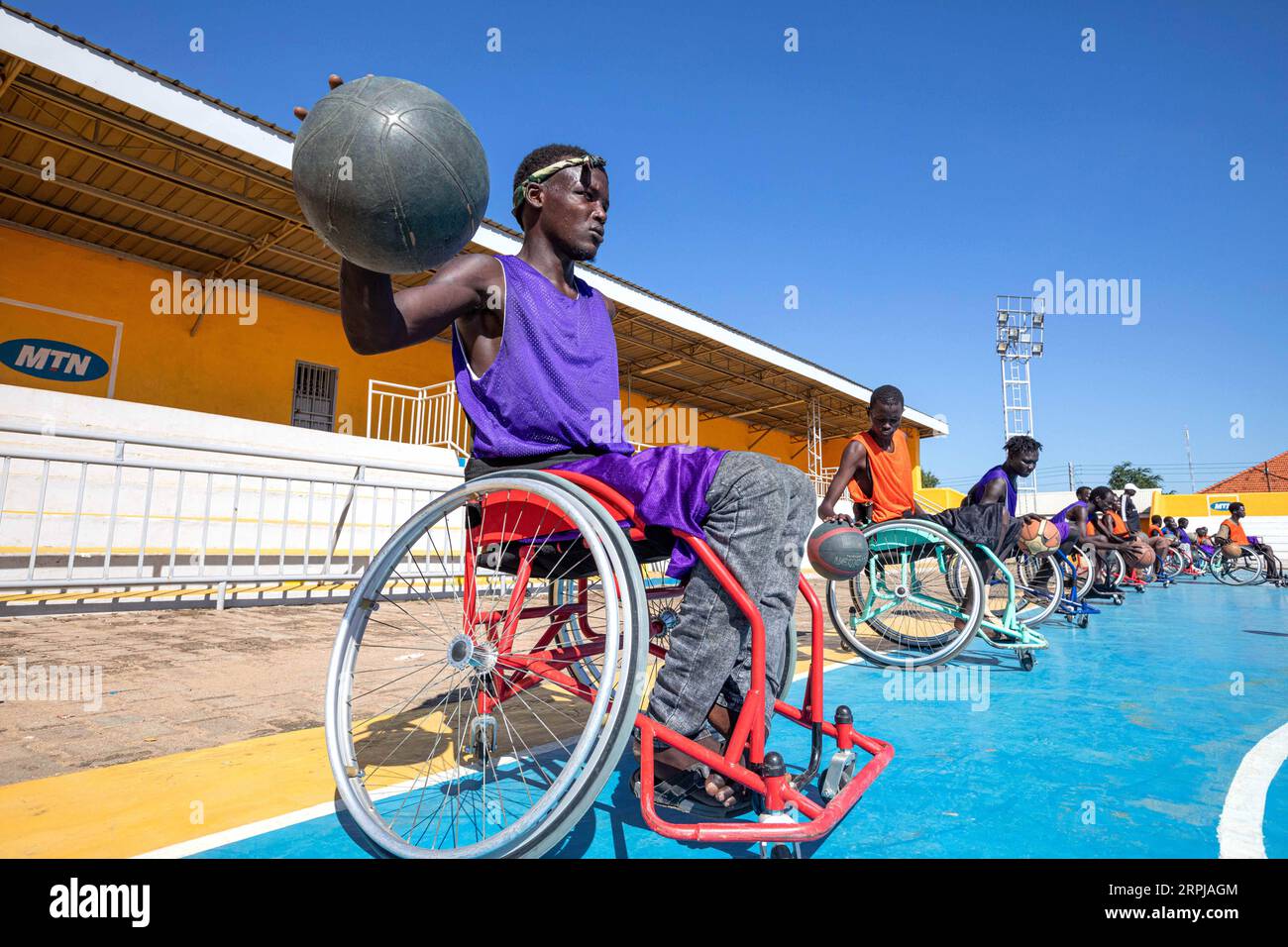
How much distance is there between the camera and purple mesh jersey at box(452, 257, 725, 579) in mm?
1688

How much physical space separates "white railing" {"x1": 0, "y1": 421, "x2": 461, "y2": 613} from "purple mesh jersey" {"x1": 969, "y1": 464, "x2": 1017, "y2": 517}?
5.86m

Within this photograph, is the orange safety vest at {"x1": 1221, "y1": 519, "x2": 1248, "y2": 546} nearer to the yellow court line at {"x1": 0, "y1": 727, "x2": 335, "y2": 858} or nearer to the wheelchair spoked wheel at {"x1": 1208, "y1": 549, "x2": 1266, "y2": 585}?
the wheelchair spoked wheel at {"x1": 1208, "y1": 549, "x2": 1266, "y2": 585}

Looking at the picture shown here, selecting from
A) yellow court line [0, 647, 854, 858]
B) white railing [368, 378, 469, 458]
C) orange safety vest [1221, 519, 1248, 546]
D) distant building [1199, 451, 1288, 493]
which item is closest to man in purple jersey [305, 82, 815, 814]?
yellow court line [0, 647, 854, 858]

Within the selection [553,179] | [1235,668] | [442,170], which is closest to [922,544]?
[1235,668]

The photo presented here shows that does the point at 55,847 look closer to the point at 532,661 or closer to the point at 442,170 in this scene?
the point at 532,661

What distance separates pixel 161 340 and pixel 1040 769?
51.7ft

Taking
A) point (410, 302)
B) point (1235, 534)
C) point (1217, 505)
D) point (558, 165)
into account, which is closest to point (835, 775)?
point (410, 302)

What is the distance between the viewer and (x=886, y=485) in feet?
15.4

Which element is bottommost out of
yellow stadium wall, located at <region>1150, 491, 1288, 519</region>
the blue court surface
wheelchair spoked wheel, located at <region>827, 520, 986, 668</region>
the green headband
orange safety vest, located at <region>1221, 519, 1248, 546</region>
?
the blue court surface

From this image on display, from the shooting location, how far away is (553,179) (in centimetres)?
219

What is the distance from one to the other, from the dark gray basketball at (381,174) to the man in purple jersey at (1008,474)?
454 centimetres

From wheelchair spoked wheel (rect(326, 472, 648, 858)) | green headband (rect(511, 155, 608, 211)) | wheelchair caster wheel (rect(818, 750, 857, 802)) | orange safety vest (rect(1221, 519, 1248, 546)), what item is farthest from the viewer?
orange safety vest (rect(1221, 519, 1248, 546))

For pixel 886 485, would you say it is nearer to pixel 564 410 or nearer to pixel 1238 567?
pixel 564 410

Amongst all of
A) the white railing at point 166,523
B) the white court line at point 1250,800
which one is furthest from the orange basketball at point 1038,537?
the white railing at point 166,523
